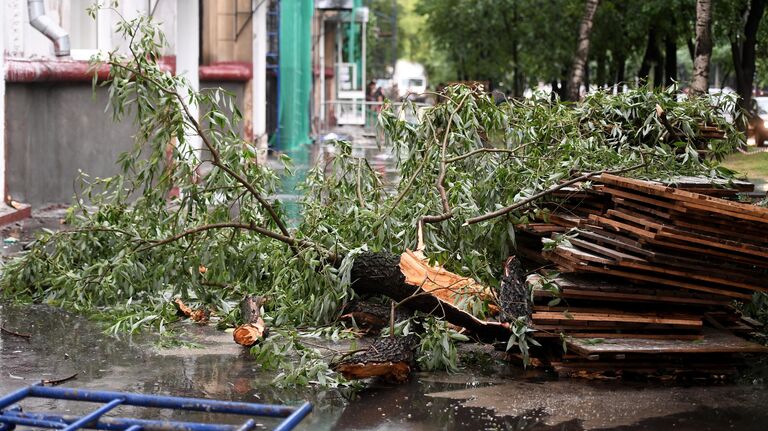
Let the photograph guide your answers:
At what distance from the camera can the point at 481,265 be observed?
8.80 metres

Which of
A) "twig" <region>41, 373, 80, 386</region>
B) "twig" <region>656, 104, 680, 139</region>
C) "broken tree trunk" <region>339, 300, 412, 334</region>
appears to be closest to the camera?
"twig" <region>41, 373, 80, 386</region>

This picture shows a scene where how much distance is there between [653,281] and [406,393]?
74.1 inches

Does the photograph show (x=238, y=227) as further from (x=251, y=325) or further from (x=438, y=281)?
(x=438, y=281)

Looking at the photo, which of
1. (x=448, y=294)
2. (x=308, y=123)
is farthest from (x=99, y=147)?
(x=308, y=123)

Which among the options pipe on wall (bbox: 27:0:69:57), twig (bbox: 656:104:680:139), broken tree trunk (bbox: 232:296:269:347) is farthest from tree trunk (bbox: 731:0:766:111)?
broken tree trunk (bbox: 232:296:269:347)

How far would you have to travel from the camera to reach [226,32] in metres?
26.4

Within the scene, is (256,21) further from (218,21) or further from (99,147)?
(99,147)

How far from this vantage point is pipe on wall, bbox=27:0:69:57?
48.8 ft

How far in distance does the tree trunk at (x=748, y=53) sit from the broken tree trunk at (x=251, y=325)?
22.5 meters

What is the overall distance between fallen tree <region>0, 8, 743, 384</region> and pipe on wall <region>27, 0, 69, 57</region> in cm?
558

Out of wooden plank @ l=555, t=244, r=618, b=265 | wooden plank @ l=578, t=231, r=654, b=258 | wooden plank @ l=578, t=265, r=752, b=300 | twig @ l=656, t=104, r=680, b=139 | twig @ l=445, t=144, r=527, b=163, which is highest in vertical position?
twig @ l=656, t=104, r=680, b=139

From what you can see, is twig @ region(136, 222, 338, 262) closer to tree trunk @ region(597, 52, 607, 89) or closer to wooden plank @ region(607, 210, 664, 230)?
wooden plank @ region(607, 210, 664, 230)

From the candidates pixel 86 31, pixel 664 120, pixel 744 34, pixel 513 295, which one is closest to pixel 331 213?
pixel 513 295

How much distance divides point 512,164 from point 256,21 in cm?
1814
